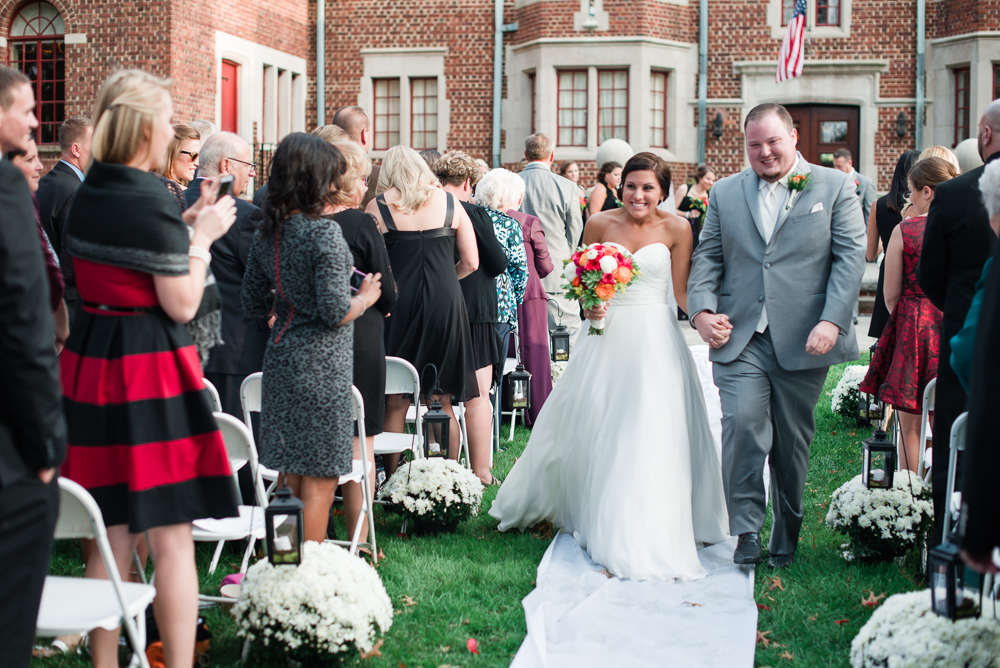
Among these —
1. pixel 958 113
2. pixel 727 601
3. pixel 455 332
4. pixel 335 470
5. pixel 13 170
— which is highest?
pixel 958 113

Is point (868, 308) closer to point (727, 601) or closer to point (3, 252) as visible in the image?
point (727, 601)

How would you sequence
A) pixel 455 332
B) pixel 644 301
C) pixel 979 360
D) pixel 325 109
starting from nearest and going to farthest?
pixel 979 360
pixel 644 301
pixel 455 332
pixel 325 109

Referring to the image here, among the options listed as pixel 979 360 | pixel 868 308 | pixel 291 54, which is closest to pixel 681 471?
pixel 979 360

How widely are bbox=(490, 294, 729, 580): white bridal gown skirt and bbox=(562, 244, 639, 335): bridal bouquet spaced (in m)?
0.19

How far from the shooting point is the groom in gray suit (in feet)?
15.5

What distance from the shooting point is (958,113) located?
20.2 meters

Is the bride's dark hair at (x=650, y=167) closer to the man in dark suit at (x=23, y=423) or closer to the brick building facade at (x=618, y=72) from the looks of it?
the man in dark suit at (x=23, y=423)

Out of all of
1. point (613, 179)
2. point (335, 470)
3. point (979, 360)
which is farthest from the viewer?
point (613, 179)

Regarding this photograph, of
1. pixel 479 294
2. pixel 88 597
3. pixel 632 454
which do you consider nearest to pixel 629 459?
pixel 632 454

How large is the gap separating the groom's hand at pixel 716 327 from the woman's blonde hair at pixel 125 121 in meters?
2.87

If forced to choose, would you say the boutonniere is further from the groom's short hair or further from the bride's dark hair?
the bride's dark hair

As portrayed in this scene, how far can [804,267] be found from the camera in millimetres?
4750

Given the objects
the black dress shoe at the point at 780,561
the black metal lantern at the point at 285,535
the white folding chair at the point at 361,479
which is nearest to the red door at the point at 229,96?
the white folding chair at the point at 361,479

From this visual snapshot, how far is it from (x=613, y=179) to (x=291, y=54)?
1130 cm
